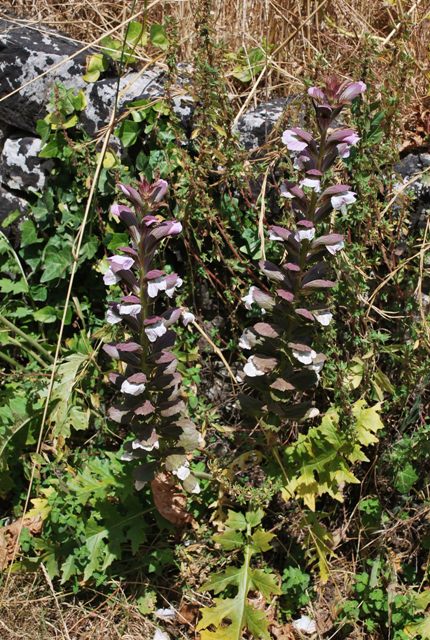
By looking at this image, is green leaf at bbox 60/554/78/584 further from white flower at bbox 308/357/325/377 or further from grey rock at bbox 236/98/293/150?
grey rock at bbox 236/98/293/150

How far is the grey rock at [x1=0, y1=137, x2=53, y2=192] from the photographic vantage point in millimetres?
3664

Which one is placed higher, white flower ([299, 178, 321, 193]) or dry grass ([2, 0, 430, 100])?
dry grass ([2, 0, 430, 100])

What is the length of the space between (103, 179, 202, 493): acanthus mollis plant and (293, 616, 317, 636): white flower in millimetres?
710

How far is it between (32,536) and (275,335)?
4.87 feet

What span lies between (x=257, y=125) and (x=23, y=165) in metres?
1.17

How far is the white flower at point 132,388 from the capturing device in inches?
103

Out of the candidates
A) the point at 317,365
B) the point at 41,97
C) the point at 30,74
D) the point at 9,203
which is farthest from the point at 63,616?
the point at 30,74

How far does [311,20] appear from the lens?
146 inches

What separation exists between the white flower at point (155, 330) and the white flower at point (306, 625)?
1.35 metres

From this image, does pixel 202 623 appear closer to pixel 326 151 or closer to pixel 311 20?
pixel 326 151

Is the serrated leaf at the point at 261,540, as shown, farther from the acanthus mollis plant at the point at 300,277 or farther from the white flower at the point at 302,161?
the white flower at the point at 302,161

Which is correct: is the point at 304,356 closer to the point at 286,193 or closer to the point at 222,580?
the point at 286,193

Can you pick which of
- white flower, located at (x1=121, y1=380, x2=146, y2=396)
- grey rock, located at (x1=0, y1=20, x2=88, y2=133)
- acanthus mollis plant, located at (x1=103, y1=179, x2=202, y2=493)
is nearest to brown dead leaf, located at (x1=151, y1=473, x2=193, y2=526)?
acanthus mollis plant, located at (x1=103, y1=179, x2=202, y2=493)

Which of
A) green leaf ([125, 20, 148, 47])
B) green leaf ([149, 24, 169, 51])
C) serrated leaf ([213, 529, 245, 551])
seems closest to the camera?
serrated leaf ([213, 529, 245, 551])
